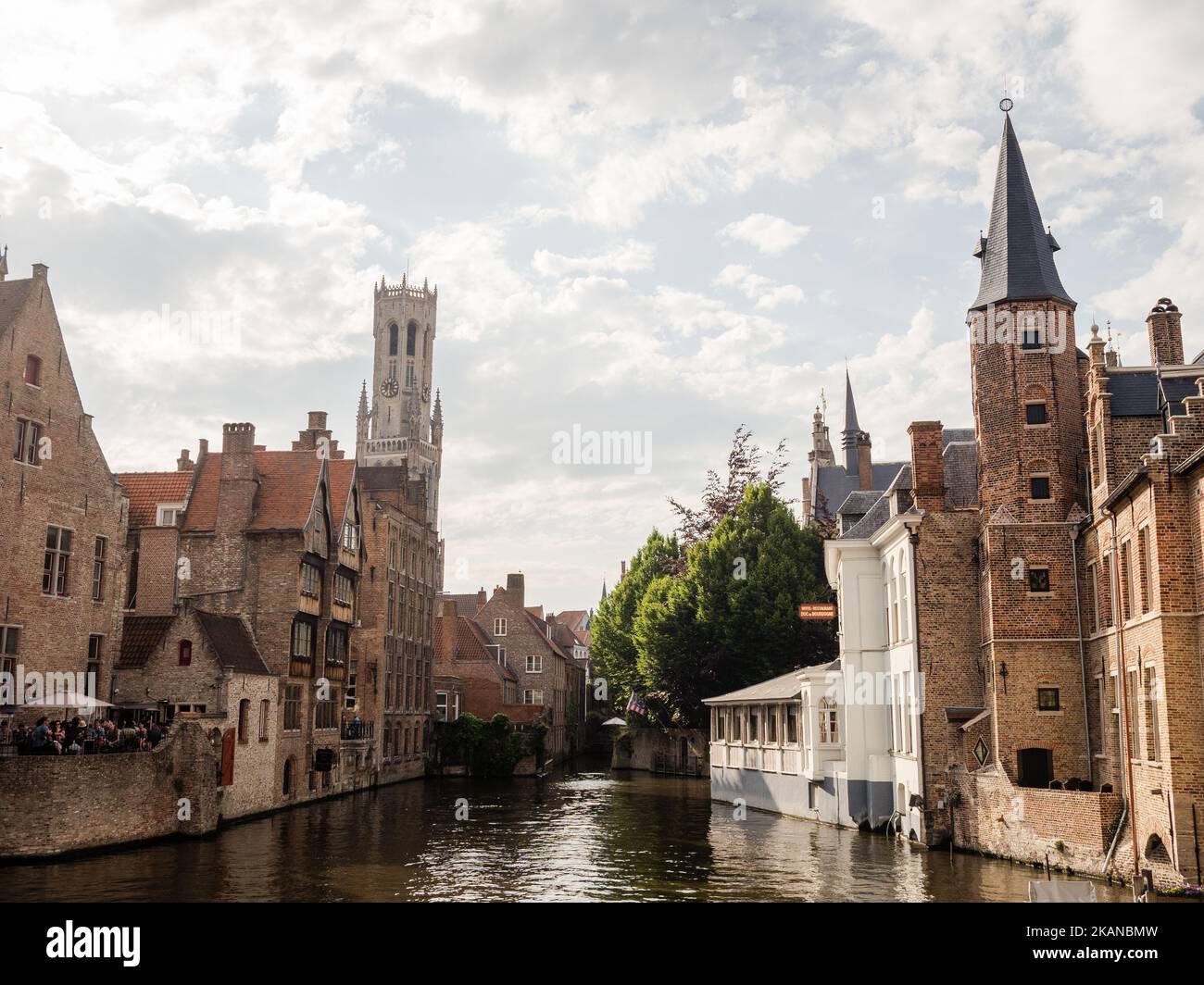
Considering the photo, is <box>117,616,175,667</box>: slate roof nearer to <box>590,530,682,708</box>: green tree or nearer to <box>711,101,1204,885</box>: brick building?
<box>711,101,1204,885</box>: brick building

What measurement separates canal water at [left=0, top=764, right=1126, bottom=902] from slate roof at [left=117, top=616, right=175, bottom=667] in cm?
701

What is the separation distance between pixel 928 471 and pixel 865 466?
39051mm

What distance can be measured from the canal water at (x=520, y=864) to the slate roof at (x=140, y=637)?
701 cm

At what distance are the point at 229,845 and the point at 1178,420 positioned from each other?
26.4 meters

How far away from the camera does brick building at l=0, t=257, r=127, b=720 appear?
3222 centimetres

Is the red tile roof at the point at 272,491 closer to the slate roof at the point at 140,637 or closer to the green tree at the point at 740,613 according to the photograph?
the slate roof at the point at 140,637

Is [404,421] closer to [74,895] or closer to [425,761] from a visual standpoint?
[425,761]

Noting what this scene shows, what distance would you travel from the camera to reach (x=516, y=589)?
7769 cm

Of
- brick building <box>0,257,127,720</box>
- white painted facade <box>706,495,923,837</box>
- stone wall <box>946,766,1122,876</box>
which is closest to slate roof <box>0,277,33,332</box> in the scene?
brick building <box>0,257,127,720</box>
